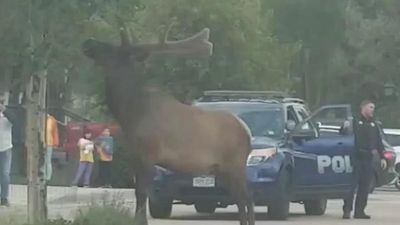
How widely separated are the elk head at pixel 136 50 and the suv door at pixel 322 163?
6051mm

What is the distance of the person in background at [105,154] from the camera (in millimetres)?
26312

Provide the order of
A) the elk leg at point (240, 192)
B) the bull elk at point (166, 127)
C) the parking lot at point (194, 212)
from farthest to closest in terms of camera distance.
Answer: the parking lot at point (194, 212) < the elk leg at point (240, 192) < the bull elk at point (166, 127)

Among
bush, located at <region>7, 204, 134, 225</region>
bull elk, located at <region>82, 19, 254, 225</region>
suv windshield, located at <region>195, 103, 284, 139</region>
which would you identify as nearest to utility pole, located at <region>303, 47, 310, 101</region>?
suv windshield, located at <region>195, 103, 284, 139</region>

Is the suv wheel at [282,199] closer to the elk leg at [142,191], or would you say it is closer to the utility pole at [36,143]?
the elk leg at [142,191]

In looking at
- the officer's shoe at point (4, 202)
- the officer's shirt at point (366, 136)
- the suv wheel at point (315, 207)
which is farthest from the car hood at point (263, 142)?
the officer's shoe at point (4, 202)

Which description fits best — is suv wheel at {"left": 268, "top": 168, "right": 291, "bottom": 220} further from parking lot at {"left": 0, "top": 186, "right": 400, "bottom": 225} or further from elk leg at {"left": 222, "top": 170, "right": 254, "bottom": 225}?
elk leg at {"left": 222, "top": 170, "right": 254, "bottom": 225}

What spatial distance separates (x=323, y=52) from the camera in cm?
6059

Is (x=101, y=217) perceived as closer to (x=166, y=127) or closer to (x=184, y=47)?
(x=166, y=127)

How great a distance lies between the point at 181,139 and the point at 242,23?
73.1 ft

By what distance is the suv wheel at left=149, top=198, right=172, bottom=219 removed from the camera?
18.8 meters

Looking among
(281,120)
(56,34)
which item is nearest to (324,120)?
(281,120)

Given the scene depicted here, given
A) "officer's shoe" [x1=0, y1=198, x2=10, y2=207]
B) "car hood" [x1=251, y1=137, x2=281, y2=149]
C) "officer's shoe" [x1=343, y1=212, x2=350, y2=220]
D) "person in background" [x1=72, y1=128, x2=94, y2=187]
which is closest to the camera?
"car hood" [x1=251, y1=137, x2=281, y2=149]

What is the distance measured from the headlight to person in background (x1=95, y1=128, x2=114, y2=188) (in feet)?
26.2

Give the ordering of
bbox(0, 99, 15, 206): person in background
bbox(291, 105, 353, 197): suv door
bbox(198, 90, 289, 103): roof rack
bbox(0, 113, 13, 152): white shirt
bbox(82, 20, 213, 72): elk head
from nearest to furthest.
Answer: bbox(82, 20, 213, 72): elk head → bbox(291, 105, 353, 197): suv door → bbox(198, 90, 289, 103): roof rack → bbox(0, 99, 15, 206): person in background → bbox(0, 113, 13, 152): white shirt
